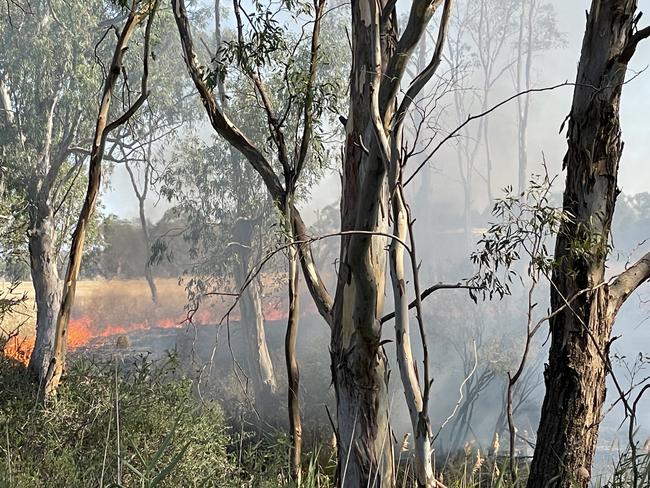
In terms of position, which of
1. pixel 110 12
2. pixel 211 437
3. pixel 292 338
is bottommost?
pixel 211 437

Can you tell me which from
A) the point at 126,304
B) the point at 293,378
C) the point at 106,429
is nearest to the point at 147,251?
the point at 126,304

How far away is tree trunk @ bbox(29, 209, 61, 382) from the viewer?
5.69 metres

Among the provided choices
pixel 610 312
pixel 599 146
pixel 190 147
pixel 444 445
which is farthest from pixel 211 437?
pixel 190 147

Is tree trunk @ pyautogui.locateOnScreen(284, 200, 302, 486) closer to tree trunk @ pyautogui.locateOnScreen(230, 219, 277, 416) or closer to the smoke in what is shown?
the smoke

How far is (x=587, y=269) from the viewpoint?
210 cm

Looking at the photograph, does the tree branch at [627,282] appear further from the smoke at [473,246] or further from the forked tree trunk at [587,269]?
the smoke at [473,246]

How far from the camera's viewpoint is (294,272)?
2730mm

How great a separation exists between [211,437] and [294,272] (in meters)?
1.21

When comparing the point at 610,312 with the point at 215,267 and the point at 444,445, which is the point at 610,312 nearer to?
the point at 444,445

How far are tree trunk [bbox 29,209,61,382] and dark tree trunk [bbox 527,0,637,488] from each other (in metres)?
4.36

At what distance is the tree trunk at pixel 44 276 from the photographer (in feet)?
18.7

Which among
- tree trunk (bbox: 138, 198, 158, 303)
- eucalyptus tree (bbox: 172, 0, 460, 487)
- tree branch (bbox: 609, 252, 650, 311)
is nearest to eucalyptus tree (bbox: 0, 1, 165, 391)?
tree trunk (bbox: 138, 198, 158, 303)

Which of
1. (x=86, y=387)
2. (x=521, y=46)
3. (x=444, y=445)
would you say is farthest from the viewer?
(x=521, y=46)

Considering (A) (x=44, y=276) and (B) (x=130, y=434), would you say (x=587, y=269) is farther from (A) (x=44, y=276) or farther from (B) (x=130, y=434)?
(A) (x=44, y=276)
